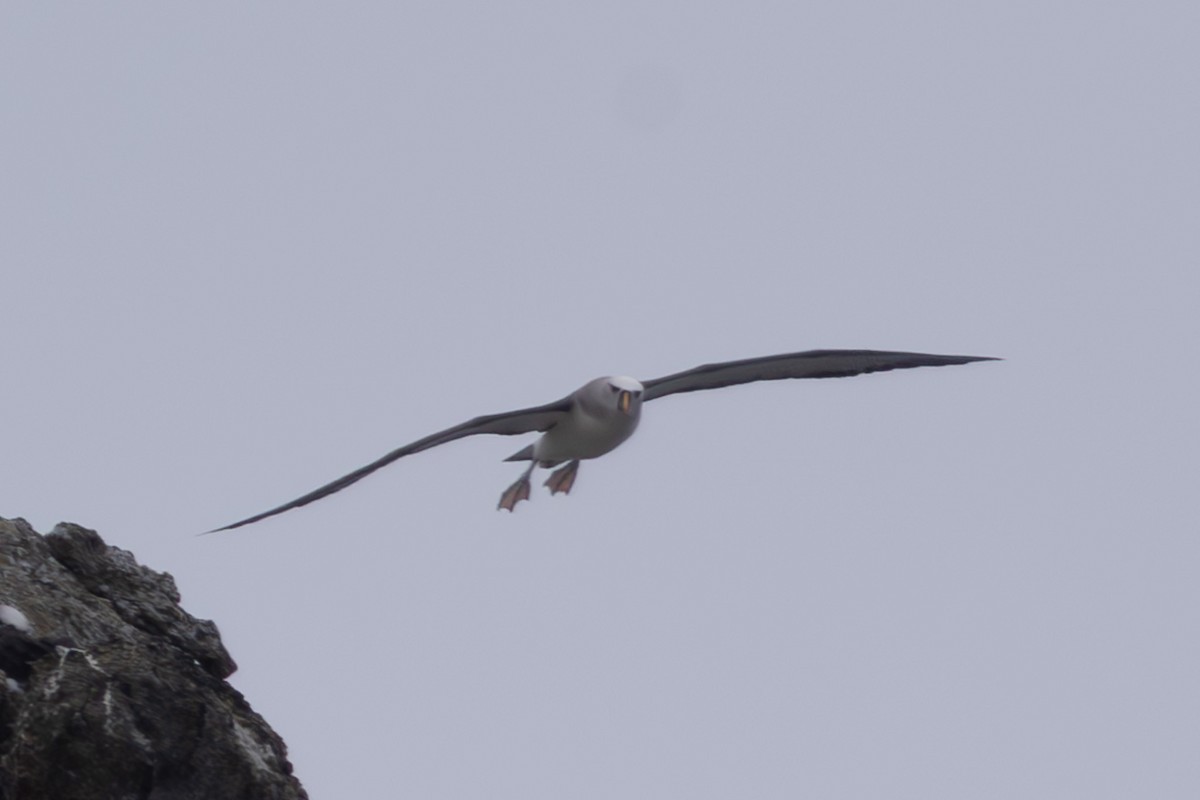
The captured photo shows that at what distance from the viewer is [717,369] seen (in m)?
19.5

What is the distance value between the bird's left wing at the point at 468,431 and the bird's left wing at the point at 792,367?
1134 mm

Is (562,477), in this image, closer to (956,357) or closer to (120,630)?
(956,357)

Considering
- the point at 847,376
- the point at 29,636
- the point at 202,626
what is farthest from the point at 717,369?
the point at 29,636

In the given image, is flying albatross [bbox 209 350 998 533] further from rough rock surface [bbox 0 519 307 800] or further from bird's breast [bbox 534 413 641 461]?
rough rock surface [bbox 0 519 307 800]

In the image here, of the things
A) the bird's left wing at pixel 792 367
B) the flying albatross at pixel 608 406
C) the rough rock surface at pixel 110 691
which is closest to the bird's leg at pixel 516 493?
the flying albatross at pixel 608 406

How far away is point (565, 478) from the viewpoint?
798 inches

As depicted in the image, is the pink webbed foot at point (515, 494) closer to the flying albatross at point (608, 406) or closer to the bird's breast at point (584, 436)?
the flying albatross at point (608, 406)

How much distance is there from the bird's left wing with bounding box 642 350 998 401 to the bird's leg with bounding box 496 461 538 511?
1.45 metres

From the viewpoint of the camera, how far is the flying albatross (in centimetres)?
1834

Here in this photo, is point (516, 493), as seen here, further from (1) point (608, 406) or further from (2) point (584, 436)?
(1) point (608, 406)

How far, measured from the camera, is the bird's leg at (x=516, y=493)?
66.0 feet

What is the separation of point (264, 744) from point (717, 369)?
717 cm

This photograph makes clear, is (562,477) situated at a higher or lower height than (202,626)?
higher

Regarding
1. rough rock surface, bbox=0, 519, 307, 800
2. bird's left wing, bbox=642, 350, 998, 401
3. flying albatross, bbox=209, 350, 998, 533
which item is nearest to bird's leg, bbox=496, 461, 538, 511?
flying albatross, bbox=209, 350, 998, 533
